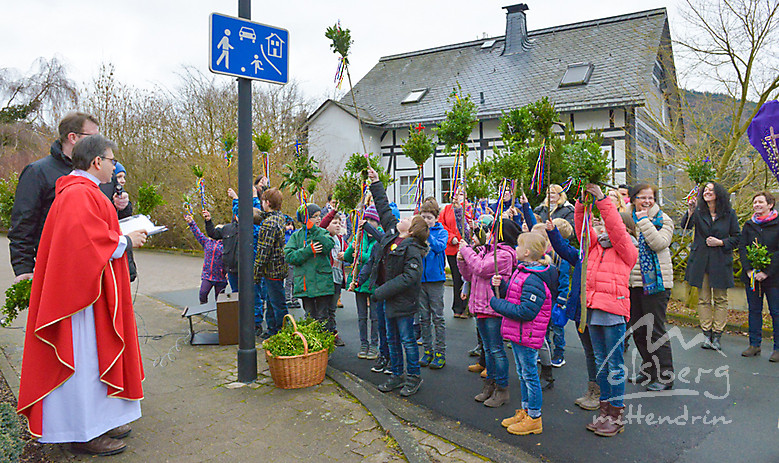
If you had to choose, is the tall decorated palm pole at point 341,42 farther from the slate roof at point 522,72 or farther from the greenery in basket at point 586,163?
the slate roof at point 522,72

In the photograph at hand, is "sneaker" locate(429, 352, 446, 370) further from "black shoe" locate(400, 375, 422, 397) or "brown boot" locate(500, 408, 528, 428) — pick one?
"brown boot" locate(500, 408, 528, 428)

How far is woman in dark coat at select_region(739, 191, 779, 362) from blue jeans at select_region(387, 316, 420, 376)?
4.13m

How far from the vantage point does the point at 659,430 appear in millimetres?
4191

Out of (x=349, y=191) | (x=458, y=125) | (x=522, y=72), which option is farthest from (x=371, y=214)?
(x=522, y=72)

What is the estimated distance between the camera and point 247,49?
502 cm

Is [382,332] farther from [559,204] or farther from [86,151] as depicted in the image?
[86,151]

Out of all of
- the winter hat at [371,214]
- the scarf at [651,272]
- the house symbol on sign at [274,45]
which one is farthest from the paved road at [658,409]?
the house symbol on sign at [274,45]

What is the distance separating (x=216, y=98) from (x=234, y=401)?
17.1 meters

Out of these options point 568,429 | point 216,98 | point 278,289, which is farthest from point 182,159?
point 568,429

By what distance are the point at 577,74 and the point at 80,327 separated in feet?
65.7

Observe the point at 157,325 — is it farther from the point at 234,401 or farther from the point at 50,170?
the point at 50,170

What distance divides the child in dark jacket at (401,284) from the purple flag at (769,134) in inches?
118

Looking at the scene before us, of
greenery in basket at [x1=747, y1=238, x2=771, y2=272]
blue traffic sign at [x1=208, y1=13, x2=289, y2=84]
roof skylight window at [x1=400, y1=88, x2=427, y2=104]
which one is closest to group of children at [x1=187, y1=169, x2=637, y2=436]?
blue traffic sign at [x1=208, y1=13, x2=289, y2=84]

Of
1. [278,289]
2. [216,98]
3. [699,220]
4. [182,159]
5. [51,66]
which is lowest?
[278,289]
